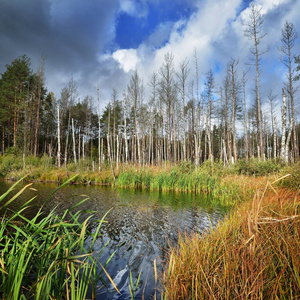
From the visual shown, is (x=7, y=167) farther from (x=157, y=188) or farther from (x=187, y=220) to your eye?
(x=187, y=220)

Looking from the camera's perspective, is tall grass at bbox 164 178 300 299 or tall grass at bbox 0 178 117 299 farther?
tall grass at bbox 164 178 300 299

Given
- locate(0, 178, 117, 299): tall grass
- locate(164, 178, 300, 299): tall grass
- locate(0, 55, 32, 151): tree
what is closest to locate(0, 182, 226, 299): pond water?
locate(0, 178, 117, 299): tall grass

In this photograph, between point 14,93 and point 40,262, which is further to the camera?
point 14,93

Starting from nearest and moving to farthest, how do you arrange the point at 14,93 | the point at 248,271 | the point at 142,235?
the point at 248,271
the point at 142,235
the point at 14,93

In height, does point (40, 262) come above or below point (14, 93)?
below

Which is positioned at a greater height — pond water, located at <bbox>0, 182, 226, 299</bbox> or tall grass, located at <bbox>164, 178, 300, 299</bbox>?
tall grass, located at <bbox>164, 178, 300, 299</bbox>

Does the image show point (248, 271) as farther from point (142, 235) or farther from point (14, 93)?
point (14, 93)

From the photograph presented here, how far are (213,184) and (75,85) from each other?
22.5 m

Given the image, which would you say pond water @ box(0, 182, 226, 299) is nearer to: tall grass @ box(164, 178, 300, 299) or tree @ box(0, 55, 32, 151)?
tall grass @ box(164, 178, 300, 299)

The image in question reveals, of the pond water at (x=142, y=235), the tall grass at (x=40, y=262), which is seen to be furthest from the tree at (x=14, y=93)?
the tall grass at (x=40, y=262)

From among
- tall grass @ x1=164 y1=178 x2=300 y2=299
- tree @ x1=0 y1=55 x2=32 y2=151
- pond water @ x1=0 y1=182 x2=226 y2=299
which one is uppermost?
tree @ x1=0 y1=55 x2=32 y2=151

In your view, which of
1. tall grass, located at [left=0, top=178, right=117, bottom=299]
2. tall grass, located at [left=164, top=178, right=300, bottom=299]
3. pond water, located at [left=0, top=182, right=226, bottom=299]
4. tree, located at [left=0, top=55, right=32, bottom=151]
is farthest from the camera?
tree, located at [left=0, top=55, right=32, bottom=151]

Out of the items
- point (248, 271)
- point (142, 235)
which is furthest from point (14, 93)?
point (248, 271)

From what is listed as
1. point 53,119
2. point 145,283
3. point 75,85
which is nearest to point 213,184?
point 145,283
